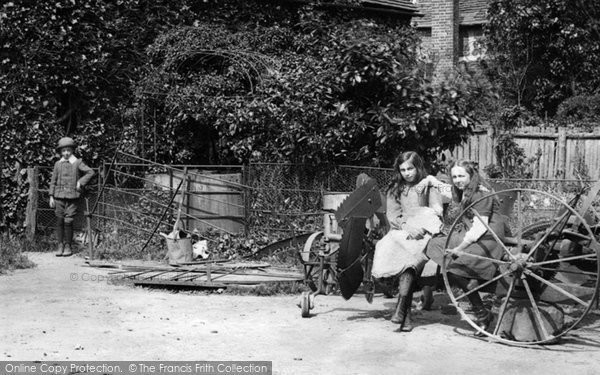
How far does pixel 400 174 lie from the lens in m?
7.73

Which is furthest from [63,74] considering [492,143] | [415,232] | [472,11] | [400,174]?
[472,11]

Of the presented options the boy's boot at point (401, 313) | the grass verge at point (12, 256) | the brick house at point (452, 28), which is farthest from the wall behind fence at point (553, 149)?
the boy's boot at point (401, 313)

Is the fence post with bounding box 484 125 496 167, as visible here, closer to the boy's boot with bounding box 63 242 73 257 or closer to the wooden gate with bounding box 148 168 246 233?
the wooden gate with bounding box 148 168 246 233

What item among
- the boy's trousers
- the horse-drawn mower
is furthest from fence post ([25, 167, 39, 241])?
the horse-drawn mower

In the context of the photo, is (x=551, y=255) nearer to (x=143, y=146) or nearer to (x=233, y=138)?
(x=233, y=138)

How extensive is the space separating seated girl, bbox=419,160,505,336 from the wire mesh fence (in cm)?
348

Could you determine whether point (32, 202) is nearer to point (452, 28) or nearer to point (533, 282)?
point (533, 282)

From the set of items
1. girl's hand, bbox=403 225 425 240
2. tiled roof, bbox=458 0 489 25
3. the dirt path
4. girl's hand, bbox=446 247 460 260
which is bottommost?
the dirt path

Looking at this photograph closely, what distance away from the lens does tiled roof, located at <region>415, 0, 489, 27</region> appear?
79.0 ft

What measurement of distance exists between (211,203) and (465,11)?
49.8 feet

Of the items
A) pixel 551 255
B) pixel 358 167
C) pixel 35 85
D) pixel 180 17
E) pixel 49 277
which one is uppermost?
pixel 180 17

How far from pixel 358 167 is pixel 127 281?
11.6 feet

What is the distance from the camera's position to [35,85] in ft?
44.1

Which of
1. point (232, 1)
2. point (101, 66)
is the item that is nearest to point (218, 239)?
point (101, 66)
